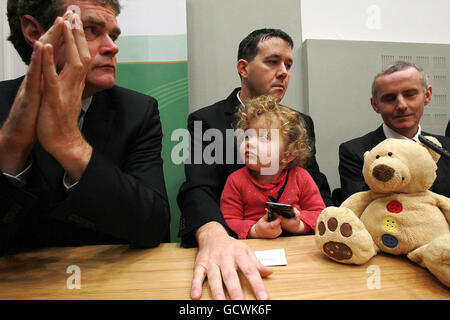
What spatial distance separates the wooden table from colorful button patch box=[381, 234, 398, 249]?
0.04 meters

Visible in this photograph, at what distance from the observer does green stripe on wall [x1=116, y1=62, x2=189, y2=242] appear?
216 centimetres

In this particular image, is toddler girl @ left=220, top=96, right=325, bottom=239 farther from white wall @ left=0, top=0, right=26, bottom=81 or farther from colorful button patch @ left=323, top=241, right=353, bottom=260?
white wall @ left=0, top=0, right=26, bottom=81

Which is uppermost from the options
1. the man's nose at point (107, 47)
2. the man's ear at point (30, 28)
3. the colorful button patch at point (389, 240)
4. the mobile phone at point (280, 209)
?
the man's ear at point (30, 28)

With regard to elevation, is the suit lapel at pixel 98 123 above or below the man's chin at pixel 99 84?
below

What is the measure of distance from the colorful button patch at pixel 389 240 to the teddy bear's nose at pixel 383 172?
0.51 feet

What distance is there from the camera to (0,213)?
746 mm

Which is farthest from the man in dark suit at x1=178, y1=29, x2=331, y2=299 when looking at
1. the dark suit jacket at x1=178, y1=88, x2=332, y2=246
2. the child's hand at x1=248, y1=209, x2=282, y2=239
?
the child's hand at x1=248, y1=209, x2=282, y2=239

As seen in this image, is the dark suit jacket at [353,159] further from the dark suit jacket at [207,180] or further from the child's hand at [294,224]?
the child's hand at [294,224]

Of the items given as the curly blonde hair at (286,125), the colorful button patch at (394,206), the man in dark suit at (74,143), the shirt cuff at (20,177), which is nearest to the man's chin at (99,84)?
the man in dark suit at (74,143)

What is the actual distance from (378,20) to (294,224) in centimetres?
233

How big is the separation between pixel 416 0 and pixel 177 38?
2.13 metres

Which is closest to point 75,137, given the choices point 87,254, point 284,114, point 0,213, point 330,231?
point 0,213

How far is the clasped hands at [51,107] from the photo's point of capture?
70 cm
